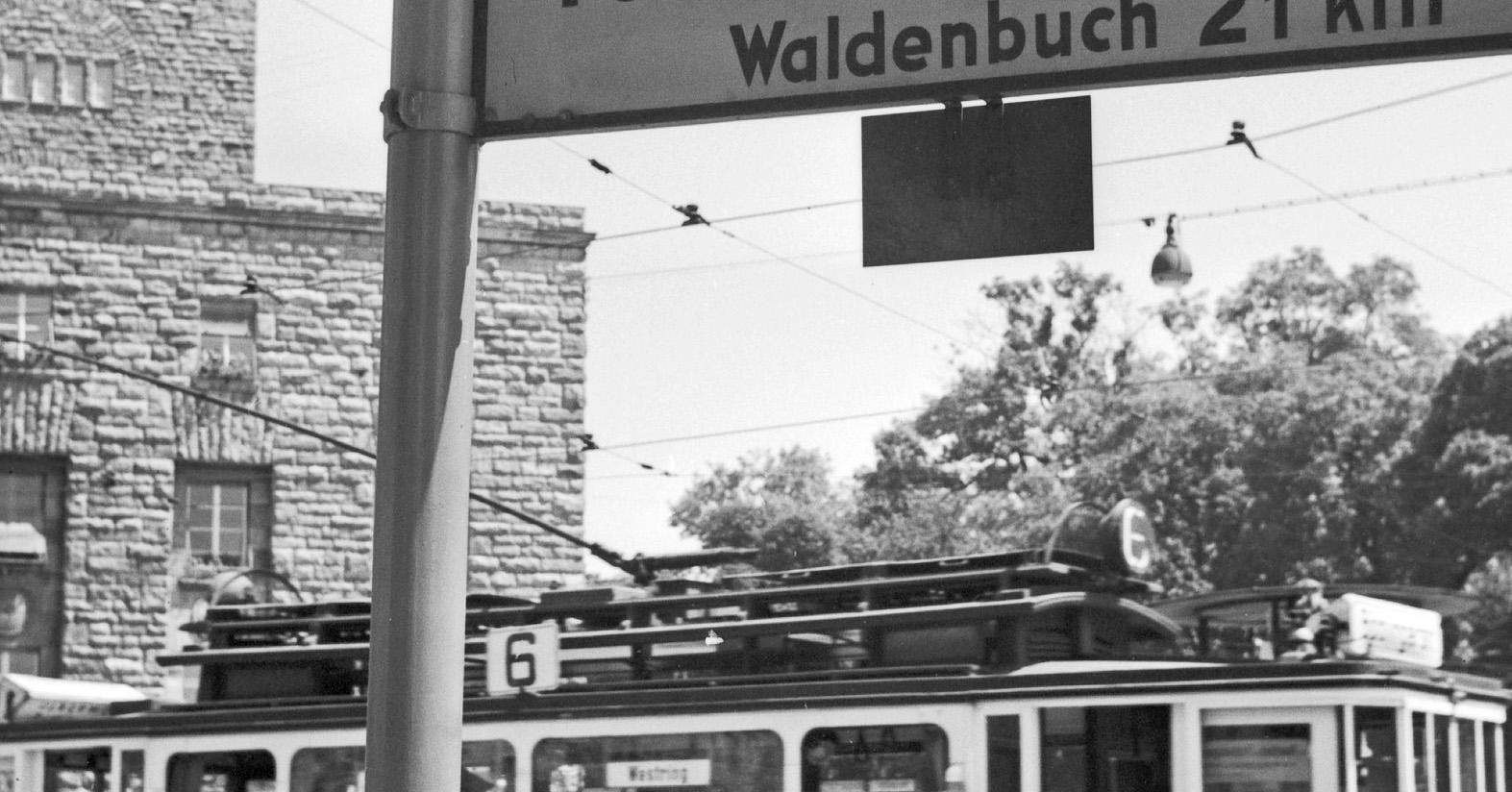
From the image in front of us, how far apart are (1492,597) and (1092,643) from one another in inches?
900

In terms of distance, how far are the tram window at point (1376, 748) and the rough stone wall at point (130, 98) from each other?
2000 cm

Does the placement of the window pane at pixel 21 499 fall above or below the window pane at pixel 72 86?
below

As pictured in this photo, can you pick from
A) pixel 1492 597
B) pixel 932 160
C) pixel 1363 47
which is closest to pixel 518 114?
pixel 932 160

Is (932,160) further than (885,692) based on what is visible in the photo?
No

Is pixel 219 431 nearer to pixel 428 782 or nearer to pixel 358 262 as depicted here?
pixel 358 262

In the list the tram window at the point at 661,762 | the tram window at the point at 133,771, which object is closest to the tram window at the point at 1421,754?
the tram window at the point at 661,762

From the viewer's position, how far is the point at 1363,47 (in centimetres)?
316

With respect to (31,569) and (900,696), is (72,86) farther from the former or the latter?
(900,696)

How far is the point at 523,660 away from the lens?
1210 centimetres

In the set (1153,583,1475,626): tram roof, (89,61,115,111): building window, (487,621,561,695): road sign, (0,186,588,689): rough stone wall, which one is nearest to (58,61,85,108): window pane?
(89,61,115,111): building window

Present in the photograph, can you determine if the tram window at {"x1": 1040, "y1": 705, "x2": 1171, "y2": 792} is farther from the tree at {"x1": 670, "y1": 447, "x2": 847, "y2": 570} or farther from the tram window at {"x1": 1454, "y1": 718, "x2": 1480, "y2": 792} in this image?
the tree at {"x1": 670, "y1": 447, "x2": 847, "y2": 570}

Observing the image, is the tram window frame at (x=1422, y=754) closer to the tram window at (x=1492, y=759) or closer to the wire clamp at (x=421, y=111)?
the tram window at (x=1492, y=759)

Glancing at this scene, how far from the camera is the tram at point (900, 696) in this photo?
1062 centimetres

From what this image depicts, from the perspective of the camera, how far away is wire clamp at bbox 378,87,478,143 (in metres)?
3.32
